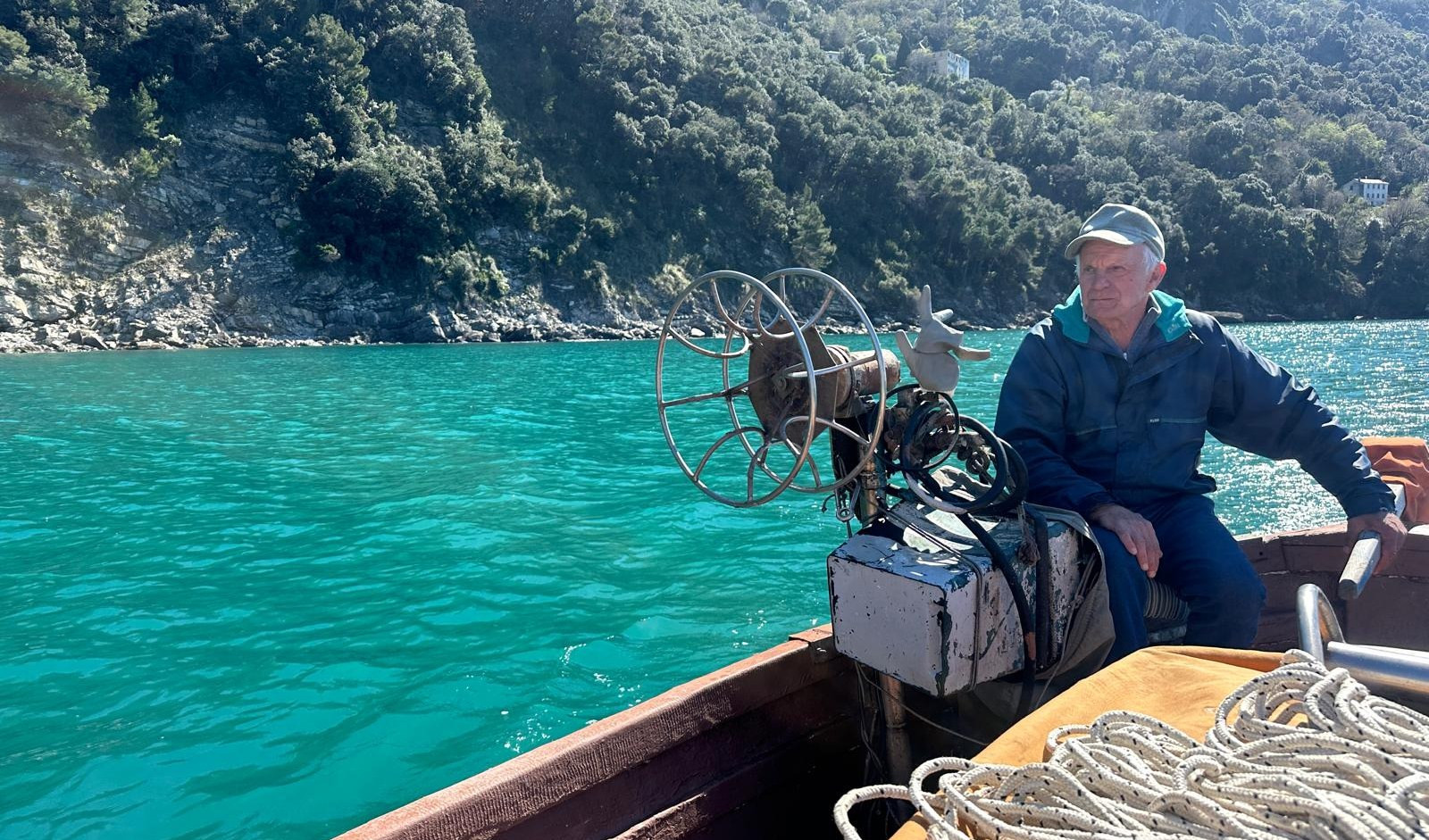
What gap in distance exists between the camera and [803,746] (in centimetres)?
287

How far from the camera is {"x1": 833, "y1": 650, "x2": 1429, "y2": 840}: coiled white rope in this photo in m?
1.17

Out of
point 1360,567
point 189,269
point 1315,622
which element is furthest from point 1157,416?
point 189,269

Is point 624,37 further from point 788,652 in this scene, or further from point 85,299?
point 788,652

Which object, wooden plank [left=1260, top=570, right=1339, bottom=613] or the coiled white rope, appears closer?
the coiled white rope

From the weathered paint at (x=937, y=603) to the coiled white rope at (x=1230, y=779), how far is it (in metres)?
0.57

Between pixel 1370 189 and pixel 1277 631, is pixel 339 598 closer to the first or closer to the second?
pixel 1277 631

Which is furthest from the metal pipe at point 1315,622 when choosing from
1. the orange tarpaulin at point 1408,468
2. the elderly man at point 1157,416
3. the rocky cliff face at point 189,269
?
the rocky cliff face at point 189,269

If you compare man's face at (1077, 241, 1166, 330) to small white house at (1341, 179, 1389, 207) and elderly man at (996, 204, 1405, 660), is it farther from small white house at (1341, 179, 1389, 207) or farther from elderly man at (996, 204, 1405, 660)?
small white house at (1341, 179, 1389, 207)

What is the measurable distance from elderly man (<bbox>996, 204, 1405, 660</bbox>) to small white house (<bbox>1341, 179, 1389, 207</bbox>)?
101m

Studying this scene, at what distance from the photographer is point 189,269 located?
36.8m

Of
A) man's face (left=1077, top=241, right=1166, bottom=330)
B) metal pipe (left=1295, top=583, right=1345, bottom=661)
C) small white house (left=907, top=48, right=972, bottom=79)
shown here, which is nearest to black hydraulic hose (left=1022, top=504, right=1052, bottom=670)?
metal pipe (left=1295, top=583, right=1345, bottom=661)

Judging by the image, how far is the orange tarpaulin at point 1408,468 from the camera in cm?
408

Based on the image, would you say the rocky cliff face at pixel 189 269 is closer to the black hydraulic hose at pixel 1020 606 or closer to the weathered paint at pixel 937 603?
the weathered paint at pixel 937 603

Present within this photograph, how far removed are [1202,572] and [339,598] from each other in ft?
20.1
